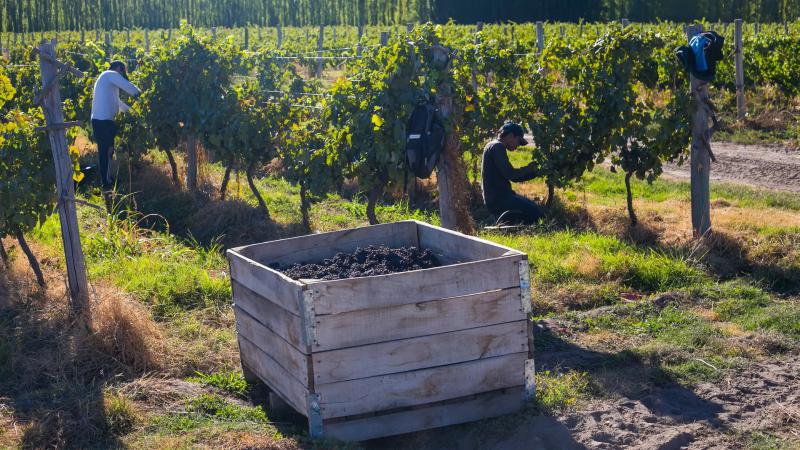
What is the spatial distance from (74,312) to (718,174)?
8.91 meters

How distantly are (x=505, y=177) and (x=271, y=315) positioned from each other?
4346 mm

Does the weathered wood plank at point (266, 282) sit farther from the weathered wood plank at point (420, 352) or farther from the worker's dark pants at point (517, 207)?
the worker's dark pants at point (517, 207)

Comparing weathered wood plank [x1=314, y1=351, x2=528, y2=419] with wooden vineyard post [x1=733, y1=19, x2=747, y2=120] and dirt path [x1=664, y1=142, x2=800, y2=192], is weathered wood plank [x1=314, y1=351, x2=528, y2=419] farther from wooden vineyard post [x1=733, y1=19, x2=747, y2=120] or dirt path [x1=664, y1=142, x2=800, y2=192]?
wooden vineyard post [x1=733, y1=19, x2=747, y2=120]

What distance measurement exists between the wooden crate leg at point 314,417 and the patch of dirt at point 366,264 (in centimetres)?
87

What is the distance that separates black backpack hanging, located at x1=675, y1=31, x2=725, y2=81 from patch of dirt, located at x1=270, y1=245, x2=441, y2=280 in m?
3.57

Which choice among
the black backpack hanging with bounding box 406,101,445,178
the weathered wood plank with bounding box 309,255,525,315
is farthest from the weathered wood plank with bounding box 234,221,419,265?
the weathered wood plank with bounding box 309,255,525,315

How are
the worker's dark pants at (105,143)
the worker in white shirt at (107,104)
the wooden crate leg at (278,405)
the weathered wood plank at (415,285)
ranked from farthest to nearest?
the worker's dark pants at (105,143)
the worker in white shirt at (107,104)
the wooden crate leg at (278,405)
the weathered wood plank at (415,285)

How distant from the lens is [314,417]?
4.70m

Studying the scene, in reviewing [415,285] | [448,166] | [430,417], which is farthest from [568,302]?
[415,285]

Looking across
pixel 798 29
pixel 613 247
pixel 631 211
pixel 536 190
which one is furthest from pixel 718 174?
pixel 798 29

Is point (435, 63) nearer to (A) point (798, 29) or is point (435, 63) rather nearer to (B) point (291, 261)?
(B) point (291, 261)

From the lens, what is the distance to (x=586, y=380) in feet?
18.2

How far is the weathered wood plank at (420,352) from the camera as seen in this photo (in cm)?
468

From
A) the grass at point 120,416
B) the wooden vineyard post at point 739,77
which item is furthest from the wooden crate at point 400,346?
the wooden vineyard post at point 739,77
